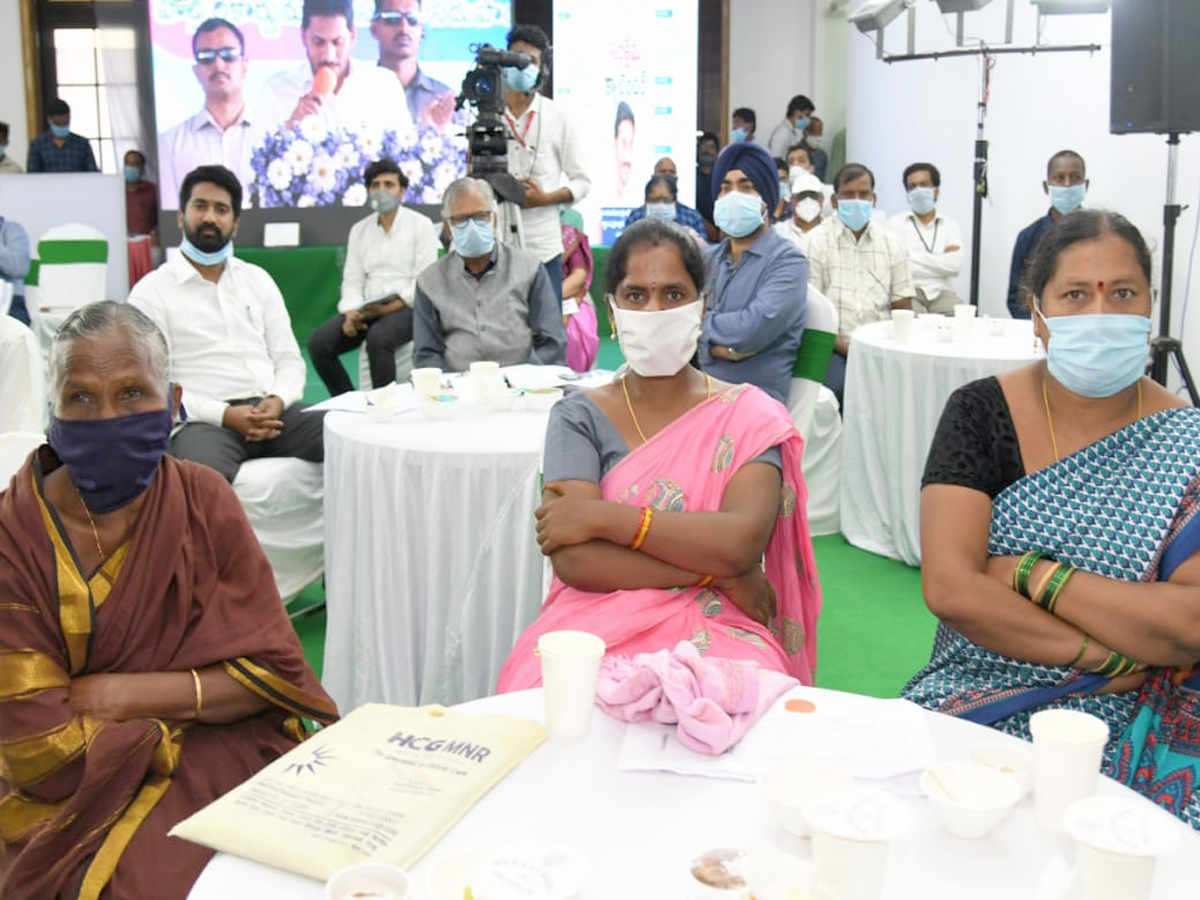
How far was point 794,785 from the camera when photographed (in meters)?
1.17

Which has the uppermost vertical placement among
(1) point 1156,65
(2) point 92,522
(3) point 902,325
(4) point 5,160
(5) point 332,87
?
(5) point 332,87

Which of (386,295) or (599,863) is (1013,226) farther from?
(599,863)

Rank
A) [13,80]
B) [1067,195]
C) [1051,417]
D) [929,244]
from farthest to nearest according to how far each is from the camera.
→ 1. [13,80]
2. [929,244]
3. [1067,195]
4. [1051,417]

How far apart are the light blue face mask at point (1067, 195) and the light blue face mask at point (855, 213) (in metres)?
1.22

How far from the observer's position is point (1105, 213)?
6.22ft

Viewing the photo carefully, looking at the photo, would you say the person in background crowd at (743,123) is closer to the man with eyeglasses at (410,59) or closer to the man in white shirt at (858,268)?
the man with eyeglasses at (410,59)

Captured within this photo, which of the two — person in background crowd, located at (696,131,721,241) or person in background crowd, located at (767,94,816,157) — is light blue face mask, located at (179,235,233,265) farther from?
person in background crowd, located at (767,94,816,157)

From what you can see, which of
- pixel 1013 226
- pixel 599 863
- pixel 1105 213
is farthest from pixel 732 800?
pixel 1013 226

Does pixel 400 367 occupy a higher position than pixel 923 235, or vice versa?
pixel 923 235

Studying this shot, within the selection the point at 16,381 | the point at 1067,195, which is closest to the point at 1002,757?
the point at 16,381

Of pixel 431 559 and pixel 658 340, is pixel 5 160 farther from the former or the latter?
pixel 658 340

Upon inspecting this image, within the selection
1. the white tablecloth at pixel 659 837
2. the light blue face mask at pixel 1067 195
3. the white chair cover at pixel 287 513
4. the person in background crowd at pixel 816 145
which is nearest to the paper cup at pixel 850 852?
the white tablecloth at pixel 659 837

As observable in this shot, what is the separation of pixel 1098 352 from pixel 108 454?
143cm

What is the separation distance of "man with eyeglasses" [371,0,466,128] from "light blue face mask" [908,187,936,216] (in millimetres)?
4176
